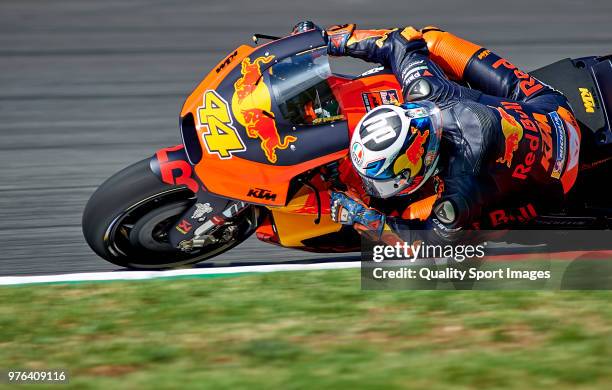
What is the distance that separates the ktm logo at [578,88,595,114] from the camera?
20.5 feet

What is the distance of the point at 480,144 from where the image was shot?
18.0 ft

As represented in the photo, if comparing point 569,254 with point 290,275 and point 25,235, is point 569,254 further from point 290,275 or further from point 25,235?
point 25,235

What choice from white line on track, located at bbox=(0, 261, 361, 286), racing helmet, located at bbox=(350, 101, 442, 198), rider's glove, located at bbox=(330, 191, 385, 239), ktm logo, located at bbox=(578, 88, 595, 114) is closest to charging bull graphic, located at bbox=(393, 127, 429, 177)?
racing helmet, located at bbox=(350, 101, 442, 198)

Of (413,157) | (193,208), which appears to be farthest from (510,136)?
(193,208)

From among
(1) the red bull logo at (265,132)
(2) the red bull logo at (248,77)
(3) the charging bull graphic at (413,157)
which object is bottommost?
(3) the charging bull graphic at (413,157)

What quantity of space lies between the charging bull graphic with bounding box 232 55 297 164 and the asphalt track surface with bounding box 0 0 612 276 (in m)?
1.40

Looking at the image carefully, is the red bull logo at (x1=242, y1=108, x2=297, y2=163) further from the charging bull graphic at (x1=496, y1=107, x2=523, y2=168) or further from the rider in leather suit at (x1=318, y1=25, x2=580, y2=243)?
the charging bull graphic at (x1=496, y1=107, x2=523, y2=168)

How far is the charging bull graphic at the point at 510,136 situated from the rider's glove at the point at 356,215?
0.75 metres

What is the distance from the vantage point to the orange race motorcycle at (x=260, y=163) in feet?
18.0

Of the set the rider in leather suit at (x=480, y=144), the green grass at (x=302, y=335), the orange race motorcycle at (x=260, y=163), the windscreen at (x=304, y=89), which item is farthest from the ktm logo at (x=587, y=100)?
the windscreen at (x=304, y=89)

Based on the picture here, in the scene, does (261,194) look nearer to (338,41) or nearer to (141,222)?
(141,222)

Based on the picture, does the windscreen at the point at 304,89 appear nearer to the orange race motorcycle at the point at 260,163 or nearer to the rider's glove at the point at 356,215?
the orange race motorcycle at the point at 260,163

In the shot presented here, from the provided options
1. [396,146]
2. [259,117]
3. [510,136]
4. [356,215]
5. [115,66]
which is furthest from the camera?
[115,66]

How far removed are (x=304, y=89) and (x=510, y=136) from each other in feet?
3.80
